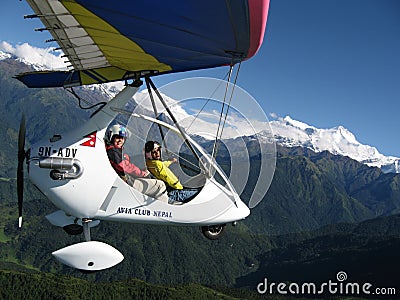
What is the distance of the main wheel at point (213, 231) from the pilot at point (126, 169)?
1320 mm

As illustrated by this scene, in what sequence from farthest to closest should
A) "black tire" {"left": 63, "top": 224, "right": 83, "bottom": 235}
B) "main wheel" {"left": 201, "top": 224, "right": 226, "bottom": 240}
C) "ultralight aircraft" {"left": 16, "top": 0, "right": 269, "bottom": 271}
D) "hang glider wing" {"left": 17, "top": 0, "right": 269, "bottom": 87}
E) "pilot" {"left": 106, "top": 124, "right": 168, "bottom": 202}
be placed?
"black tire" {"left": 63, "top": 224, "right": 83, "bottom": 235} < "main wheel" {"left": 201, "top": 224, "right": 226, "bottom": 240} < "pilot" {"left": 106, "top": 124, "right": 168, "bottom": 202} < "ultralight aircraft" {"left": 16, "top": 0, "right": 269, "bottom": 271} < "hang glider wing" {"left": 17, "top": 0, "right": 269, "bottom": 87}

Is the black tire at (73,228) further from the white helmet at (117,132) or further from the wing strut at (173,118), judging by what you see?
the wing strut at (173,118)

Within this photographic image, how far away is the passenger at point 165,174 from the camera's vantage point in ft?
26.3

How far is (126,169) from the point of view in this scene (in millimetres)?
7926

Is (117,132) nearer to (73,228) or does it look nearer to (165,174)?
(165,174)

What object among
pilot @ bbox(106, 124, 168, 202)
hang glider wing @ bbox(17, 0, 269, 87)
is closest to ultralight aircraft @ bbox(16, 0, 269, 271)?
hang glider wing @ bbox(17, 0, 269, 87)

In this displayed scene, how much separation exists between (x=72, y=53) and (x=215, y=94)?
2.60 m

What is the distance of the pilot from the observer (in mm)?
7883

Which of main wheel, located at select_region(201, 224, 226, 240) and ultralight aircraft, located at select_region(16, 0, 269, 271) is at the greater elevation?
ultralight aircraft, located at select_region(16, 0, 269, 271)

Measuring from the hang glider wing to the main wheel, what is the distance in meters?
3.38

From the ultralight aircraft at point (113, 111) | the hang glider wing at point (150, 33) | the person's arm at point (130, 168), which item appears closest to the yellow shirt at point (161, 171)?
the person's arm at point (130, 168)

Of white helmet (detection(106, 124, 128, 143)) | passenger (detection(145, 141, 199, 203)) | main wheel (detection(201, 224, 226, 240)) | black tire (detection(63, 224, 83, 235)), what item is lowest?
main wheel (detection(201, 224, 226, 240))

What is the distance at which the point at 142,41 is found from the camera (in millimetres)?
5965

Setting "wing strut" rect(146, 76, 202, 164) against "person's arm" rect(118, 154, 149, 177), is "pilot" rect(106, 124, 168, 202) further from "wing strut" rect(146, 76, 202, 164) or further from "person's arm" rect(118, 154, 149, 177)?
"wing strut" rect(146, 76, 202, 164)
